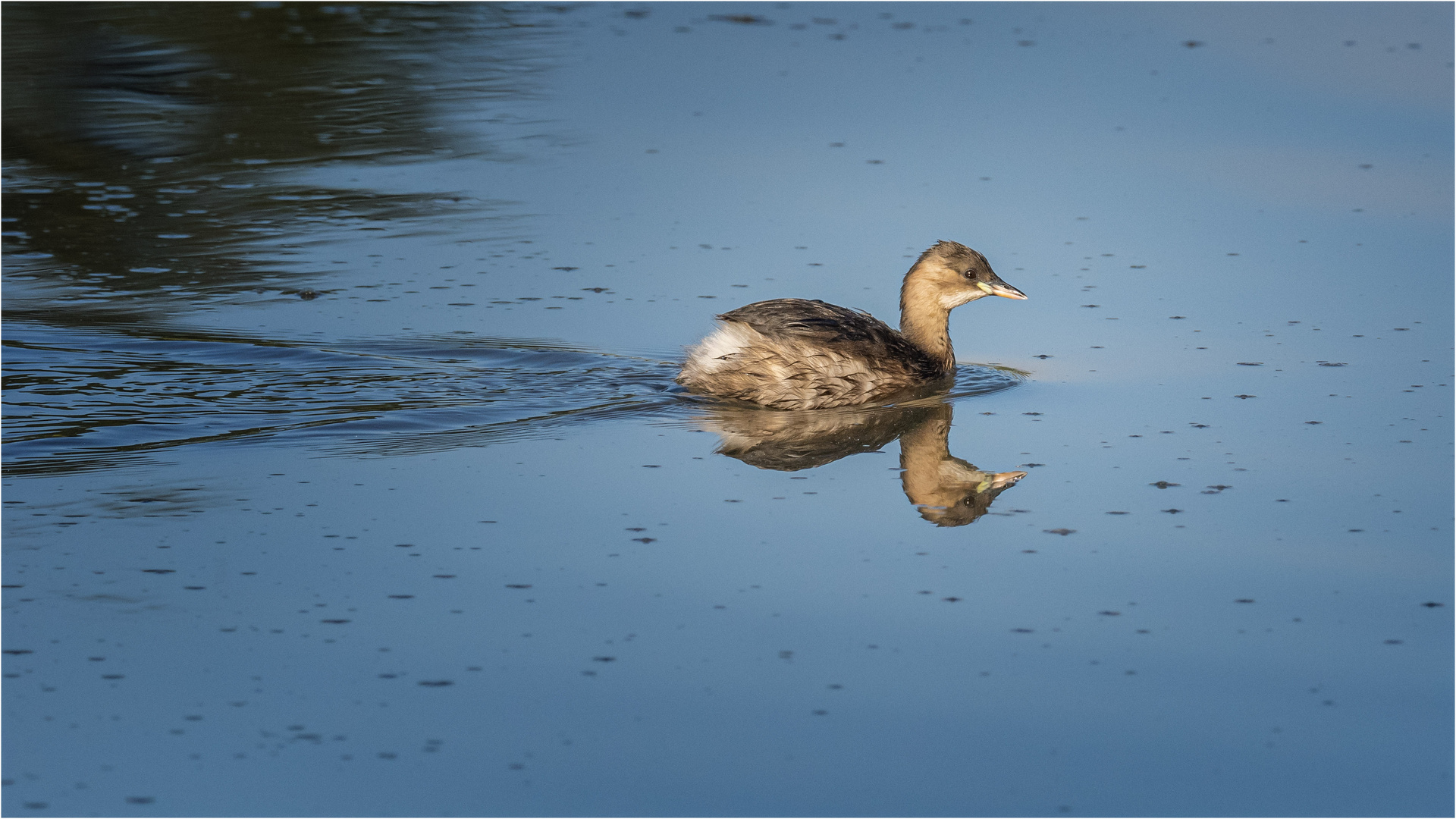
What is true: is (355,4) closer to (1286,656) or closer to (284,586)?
(284,586)

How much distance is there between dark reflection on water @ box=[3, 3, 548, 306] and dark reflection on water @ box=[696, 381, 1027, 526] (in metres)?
3.59

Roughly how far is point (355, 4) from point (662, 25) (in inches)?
129

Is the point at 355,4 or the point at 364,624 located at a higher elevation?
the point at 355,4

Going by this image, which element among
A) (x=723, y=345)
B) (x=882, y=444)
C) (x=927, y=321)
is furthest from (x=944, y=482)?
(x=927, y=321)

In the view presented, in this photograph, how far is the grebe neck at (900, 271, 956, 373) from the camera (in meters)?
9.00

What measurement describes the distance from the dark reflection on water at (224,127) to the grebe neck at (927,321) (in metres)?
3.39

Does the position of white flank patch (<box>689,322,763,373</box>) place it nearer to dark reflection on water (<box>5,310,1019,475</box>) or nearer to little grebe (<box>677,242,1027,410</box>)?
little grebe (<box>677,242,1027,410</box>)

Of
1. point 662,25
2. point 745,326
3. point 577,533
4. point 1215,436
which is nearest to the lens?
point 577,533

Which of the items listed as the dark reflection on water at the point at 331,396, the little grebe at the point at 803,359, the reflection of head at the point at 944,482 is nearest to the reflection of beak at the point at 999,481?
the reflection of head at the point at 944,482

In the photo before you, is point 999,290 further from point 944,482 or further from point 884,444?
point 944,482

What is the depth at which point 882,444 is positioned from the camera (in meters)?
7.81

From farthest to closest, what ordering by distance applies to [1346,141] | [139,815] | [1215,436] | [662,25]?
[662,25]
[1346,141]
[1215,436]
[139,815]

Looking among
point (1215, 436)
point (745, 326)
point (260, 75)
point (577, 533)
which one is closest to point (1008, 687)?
point (577, 533)

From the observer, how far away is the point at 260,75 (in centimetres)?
1440
